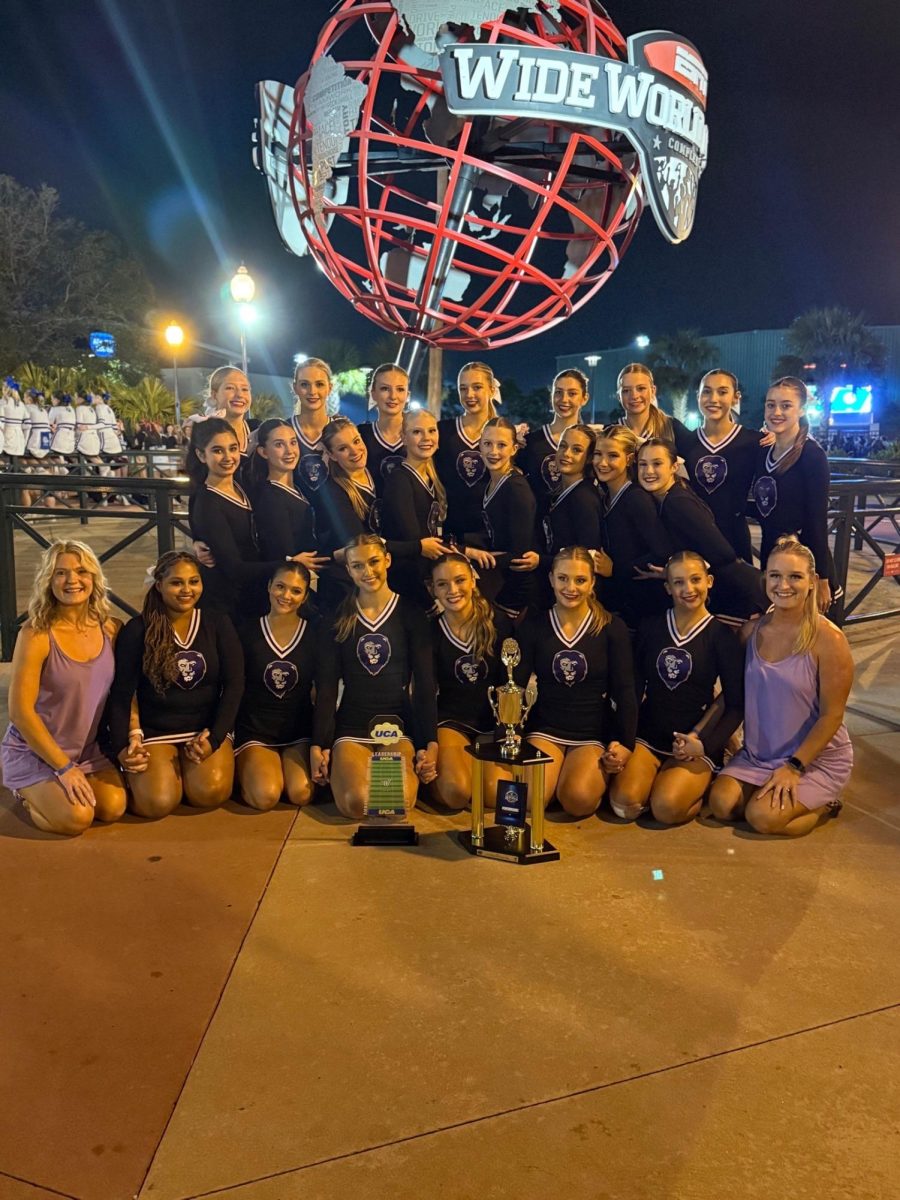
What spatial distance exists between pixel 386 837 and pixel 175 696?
1.07m

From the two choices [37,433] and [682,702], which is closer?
[682,702]

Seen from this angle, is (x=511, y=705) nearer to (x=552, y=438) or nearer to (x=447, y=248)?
(x=552, y=438)

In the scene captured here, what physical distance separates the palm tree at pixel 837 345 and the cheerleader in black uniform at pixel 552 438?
4473 cm

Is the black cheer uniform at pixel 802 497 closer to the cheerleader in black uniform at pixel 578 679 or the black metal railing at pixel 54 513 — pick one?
the cheerleader in black uniform at pixel 578 679

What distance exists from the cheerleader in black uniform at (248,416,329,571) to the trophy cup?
1186mm

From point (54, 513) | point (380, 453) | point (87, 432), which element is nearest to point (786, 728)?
point (380, 453)

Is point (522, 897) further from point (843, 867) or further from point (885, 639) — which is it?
point (885, 639)

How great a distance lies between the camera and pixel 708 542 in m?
4.01

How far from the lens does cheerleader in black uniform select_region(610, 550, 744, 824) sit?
145 inches

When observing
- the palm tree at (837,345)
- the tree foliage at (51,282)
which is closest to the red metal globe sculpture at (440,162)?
the tree foliage at (51,282)

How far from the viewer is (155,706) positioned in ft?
12.5

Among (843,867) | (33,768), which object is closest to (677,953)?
(843,867)

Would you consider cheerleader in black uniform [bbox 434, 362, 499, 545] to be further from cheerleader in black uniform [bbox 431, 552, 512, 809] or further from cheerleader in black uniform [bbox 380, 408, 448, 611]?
cheerleader in black uniform [bbox 431, 552, 512, 809]

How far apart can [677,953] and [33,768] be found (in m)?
2.51
